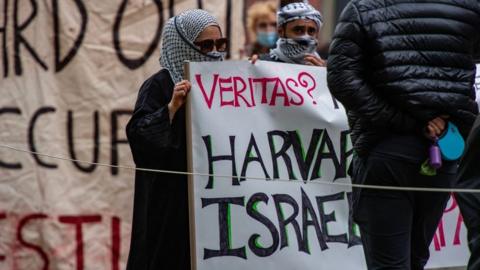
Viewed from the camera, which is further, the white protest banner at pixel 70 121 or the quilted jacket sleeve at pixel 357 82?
the white protest banner at pixel 70 121

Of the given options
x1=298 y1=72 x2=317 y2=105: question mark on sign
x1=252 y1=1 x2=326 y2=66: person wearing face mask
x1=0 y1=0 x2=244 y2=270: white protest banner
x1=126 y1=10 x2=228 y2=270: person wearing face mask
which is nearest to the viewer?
x1=126 y1=10 x2=228 y2=270: person wearing face mask

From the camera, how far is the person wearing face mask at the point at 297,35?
235 inches

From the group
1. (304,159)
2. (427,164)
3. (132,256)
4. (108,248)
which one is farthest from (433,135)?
(108,248)

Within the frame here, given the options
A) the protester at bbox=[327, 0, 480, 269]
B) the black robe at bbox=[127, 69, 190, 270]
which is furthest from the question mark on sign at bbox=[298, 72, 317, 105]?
the protester at bbox=[327, 0, 480, 269]

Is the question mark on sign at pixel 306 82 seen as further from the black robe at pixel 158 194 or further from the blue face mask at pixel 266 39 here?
the blue face mask at pixel 266 39

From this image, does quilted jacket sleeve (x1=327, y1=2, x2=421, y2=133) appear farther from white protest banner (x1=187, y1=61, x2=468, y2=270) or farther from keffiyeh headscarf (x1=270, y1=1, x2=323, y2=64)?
keffiyeh headscarf (x1=270, y1=1, x2=323, y2=64)

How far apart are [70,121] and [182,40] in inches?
64.0

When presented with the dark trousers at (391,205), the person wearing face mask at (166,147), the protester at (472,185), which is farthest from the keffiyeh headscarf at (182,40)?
the protester at (472,185)

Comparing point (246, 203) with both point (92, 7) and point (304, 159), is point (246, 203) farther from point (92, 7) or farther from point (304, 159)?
point (92, 7)

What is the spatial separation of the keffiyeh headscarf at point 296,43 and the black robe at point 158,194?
2.90 feet

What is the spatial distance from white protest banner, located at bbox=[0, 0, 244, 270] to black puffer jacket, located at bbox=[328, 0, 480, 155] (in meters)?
2.36

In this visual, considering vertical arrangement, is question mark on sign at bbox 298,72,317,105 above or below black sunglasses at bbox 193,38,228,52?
below

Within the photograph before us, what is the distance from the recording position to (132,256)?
521 centimetres

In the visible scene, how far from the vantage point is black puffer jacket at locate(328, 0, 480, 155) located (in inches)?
180
